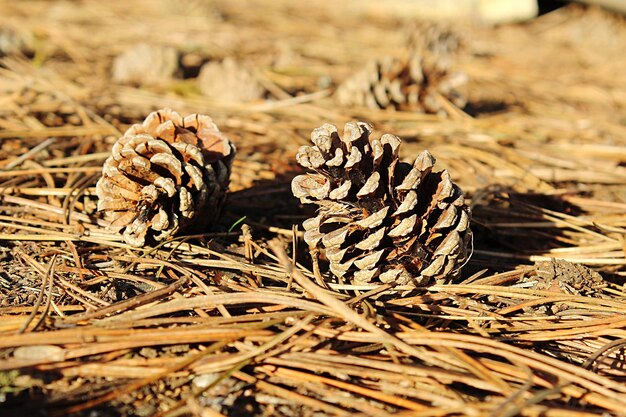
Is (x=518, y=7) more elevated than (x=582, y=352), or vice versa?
(x=518, y=7)

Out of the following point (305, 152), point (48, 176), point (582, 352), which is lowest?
point (582, 352)

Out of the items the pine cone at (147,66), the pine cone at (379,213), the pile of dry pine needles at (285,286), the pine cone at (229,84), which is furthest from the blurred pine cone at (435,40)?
the pine cone at (379,213)

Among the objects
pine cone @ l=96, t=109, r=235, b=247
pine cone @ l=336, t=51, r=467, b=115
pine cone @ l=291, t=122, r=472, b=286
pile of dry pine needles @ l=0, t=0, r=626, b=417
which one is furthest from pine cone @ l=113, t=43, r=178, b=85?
pine cone @ l=291, t=122, r=472, b=286

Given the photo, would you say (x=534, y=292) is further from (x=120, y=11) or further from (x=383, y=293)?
(x=120, y=11)

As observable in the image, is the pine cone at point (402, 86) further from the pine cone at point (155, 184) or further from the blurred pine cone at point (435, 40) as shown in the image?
the pine cone at point (155, 184)

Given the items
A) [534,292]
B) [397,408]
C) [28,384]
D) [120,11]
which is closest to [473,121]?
[534,292]

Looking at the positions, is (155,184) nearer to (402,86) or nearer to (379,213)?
(379,213)
